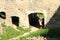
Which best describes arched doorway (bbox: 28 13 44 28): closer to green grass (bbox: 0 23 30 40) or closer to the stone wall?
the stone wall

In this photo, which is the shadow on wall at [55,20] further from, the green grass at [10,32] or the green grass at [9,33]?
the green grass at [9,33]

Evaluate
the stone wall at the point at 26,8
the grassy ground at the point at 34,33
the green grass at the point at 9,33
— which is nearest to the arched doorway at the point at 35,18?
the stone wall at the point at 26,8

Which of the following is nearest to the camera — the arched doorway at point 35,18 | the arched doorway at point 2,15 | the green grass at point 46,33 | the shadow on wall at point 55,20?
the green grass at point 46,33

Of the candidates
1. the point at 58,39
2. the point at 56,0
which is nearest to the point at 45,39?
the point at 58,39

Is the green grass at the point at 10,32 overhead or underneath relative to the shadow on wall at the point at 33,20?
underneath

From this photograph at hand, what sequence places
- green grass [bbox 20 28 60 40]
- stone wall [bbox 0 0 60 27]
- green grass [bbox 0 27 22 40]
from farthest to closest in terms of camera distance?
stone wall [bbox 0 0 60 27]
green grass [bbox 0 27 22 40]
green grass [bbox 20 28 60 40]

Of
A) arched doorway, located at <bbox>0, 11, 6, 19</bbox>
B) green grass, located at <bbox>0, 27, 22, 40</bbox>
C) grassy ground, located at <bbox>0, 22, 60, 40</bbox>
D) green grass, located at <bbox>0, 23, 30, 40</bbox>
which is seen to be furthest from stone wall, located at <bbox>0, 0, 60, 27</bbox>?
grassy ground, located at <bbox>0, 22, 60, 40</bbox>

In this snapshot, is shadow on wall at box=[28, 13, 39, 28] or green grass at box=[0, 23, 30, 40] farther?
shadow on wall at box=[28, 13, 39, 28]

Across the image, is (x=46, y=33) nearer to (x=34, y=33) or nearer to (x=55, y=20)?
(x=34, y=33)

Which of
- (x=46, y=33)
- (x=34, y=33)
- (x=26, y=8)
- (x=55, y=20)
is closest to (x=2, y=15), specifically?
(x=26, y=8)

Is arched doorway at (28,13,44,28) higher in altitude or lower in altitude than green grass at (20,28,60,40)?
higher

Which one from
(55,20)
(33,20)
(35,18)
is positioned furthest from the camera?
(35,18)

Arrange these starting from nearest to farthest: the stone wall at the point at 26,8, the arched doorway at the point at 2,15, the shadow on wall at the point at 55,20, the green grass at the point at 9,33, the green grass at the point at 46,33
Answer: the green grass at the point at 46,33 < the green grass at the point at 9,33 < the shadow on wall at the point at 55,20 < the stone wall at the point at 26,8 < the arched doorway at the point at 2,15

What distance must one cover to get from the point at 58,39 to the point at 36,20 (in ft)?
15.0
